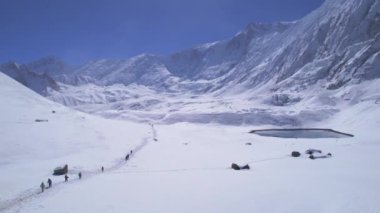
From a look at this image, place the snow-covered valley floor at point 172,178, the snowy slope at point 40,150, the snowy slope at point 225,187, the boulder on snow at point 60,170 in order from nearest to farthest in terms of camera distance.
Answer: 1. the snowy slope at point 225,187
2. the snow-covered valley floor at point 172,178
3. the snowy slope at point 40,150
4. the boulder on snow at point 60,170

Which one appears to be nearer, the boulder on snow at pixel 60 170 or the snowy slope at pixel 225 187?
the snowy slope at pixel 225 187

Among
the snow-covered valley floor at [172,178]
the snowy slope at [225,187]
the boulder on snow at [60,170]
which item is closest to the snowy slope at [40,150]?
the snow-covered valley floor at [172,178]

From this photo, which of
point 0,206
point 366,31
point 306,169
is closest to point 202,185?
point 306,169

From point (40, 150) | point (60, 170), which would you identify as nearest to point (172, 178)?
point (60, 170)

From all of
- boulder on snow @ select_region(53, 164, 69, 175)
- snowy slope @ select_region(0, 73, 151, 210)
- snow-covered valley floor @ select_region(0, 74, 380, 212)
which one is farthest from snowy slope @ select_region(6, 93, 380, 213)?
boulder on snow @ select_region(53, 164, 69, 175)

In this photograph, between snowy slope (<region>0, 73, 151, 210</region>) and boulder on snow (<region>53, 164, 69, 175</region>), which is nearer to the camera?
snowy slope (<region>0, 73, 151, 210</region>)

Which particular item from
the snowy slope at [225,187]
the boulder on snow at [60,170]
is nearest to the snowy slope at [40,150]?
the boulder on snow at [60,170]

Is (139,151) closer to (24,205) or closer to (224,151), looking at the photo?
(224,151)

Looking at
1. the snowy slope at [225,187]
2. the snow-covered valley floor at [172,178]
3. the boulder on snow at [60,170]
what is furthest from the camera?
the boulder on snow at [60,170]

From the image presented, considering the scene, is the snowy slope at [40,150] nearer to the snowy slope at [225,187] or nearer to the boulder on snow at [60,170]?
the boulder on snow at [60,170]

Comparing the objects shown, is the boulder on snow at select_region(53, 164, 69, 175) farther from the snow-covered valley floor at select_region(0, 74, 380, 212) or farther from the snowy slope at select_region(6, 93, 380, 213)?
the snowy slope at select_region(6, 93, 380, 213)
